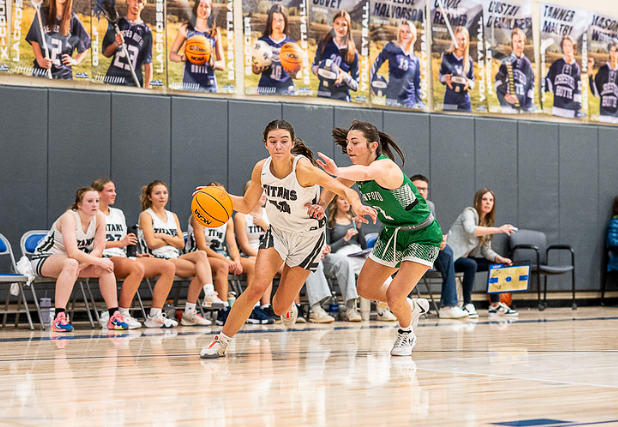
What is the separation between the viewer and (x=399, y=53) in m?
10.2

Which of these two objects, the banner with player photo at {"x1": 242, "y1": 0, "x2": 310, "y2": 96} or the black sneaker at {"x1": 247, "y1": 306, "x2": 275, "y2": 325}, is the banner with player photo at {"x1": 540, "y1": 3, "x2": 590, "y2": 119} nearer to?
the banner with player photo at {"x1": 242, "y1": 0, "x2": 310, "y2": 96}

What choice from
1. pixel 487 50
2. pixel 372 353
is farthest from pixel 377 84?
pixel 372 353

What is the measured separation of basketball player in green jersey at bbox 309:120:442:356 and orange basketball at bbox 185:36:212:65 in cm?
→ 467

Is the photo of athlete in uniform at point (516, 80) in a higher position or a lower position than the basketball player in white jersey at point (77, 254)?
higher

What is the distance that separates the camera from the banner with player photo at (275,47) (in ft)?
30.7

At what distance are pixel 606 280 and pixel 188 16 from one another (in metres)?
6.62

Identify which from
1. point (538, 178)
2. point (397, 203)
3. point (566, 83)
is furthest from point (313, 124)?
point (397, 203)

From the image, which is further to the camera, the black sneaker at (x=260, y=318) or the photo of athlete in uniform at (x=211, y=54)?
the photo of athlete in uniform at (x=211, y=54)

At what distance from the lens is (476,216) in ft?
29.8

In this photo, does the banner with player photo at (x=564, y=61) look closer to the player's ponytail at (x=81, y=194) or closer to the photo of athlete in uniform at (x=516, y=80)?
the photo of athlete in uniform at (x=516, y=80)

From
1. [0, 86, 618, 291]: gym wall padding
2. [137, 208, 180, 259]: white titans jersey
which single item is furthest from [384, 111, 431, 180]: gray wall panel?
[137, 208, 180, 259]: white titans jersey

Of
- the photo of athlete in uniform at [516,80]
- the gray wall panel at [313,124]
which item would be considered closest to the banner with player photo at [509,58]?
the photo of athlete in uniform at [516,80]

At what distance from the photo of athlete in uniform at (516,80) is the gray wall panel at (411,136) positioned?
1.31m

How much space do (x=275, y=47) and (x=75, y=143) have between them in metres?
2.56
